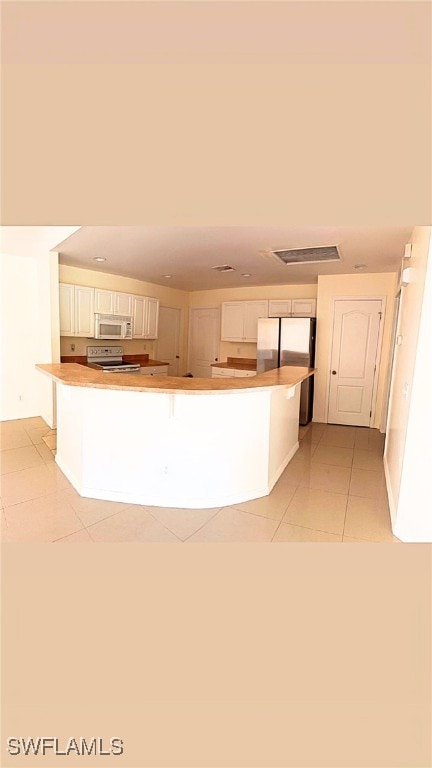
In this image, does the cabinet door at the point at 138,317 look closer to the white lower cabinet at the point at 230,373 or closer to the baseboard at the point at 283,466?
the white lower cabinet at the point at 230,373

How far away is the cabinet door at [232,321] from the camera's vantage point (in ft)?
20.3

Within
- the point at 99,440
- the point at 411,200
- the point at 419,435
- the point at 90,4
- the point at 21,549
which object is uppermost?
the point at 90,4

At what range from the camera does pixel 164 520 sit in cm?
239

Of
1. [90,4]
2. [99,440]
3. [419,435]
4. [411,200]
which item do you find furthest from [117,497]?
[411,200]

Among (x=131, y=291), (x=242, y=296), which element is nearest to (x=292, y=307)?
(x=242, y=296)

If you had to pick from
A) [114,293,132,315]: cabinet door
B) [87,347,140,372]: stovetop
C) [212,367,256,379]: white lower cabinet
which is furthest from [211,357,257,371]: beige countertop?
[114,293,132,315]: cabinet door

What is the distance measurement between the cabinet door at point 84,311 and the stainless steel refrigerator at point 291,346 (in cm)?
267

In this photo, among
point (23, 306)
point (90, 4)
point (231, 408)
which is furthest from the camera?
point (23, 306)

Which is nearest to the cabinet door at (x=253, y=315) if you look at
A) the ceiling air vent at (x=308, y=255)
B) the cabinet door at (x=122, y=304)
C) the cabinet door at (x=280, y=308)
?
the cabinet door at (x=280, y=308)

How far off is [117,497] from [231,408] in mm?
1204

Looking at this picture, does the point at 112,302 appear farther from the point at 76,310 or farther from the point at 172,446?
the point at 172,446

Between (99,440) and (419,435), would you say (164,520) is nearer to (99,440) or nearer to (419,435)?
(99,440)

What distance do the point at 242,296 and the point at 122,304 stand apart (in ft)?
7.53

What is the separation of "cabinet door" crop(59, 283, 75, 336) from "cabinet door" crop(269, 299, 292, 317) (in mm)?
3285
